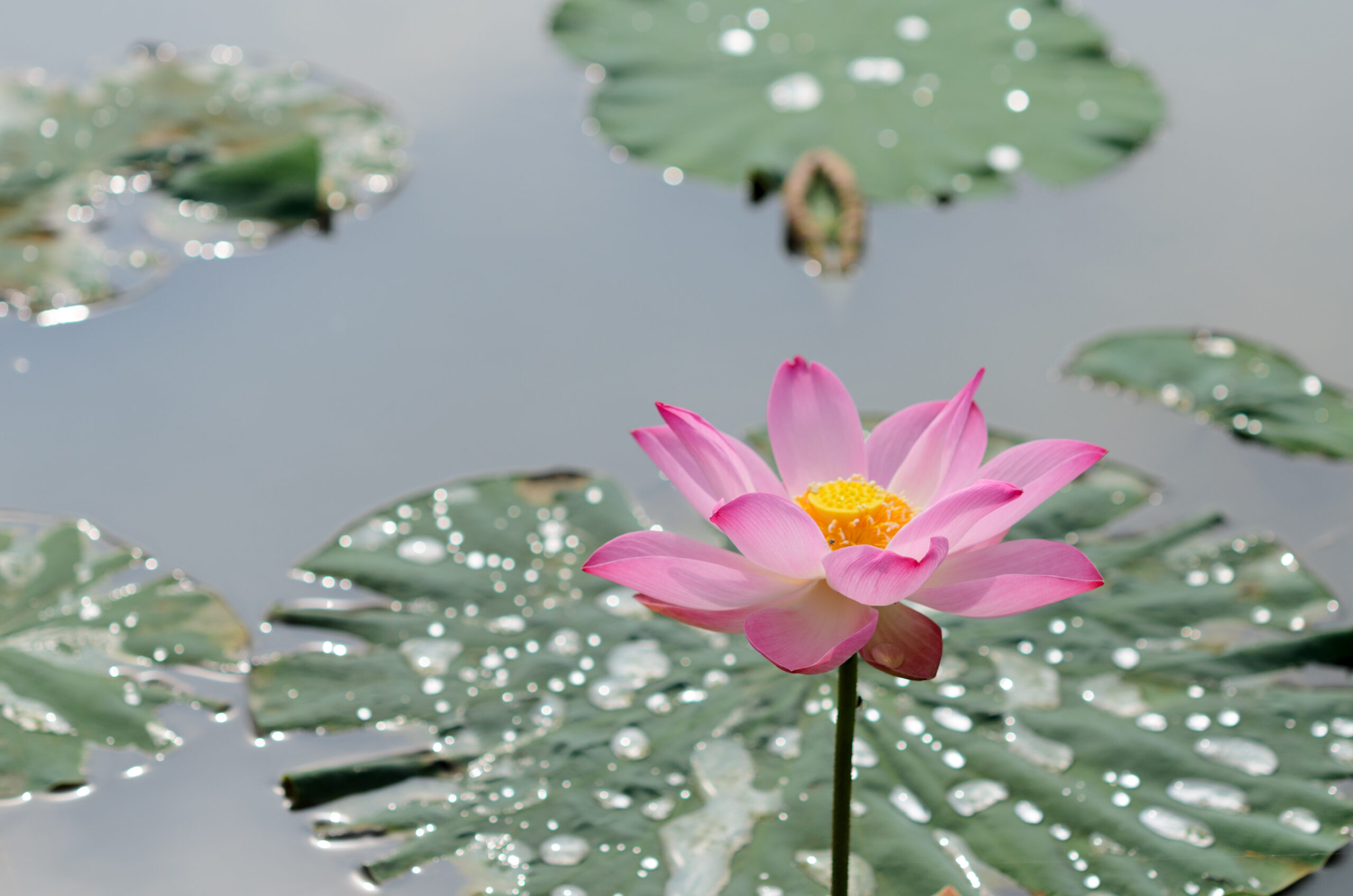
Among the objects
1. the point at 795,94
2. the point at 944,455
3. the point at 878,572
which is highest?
the point at 795,94

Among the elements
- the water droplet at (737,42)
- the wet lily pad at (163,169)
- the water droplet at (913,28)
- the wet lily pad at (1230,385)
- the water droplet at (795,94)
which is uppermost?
the water droplet at (913,28)

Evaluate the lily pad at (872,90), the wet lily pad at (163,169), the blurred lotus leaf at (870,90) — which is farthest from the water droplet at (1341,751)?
the wet lily pad at (163,169)

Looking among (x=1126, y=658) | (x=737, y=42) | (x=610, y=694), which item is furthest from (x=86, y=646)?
(x=737, y=42)

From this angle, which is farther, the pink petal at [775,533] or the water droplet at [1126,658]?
the water droplet at [1126,658]

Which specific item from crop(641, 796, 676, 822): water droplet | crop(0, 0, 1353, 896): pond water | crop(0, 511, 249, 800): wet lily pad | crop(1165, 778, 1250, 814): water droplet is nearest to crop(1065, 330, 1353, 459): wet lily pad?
crop(0, 0, 1353, 896): pond water

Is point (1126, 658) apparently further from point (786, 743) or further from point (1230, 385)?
point (1230, 385)

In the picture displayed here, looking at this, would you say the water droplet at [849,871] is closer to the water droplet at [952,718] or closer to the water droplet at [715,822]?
the water droplet at [715,822]

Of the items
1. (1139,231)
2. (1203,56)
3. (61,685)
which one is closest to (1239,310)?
(1139,231)
